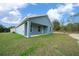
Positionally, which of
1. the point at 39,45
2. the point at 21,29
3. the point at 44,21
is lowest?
the point at 39,45

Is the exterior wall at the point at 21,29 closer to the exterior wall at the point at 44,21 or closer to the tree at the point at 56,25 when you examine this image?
the exterior wall at the point at 44,21

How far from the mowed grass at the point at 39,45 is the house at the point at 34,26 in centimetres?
9

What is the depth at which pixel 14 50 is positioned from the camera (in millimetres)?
4754

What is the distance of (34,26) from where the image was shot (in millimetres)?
4852

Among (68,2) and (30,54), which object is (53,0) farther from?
(30,54)

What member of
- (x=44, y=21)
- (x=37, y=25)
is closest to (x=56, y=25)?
(x=44, y=21)

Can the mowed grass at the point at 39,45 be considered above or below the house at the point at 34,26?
below

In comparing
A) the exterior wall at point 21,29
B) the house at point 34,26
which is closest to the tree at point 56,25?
the house at point 34,26

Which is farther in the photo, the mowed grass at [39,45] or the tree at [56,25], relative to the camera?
the tree at [56,25]

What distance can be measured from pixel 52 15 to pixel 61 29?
29 cm

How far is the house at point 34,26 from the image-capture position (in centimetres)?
482

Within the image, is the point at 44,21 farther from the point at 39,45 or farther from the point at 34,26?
the point at 39,45

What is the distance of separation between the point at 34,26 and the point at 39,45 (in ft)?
1.12

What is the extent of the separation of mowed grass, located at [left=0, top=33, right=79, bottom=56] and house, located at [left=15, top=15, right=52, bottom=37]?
0.29 feet
